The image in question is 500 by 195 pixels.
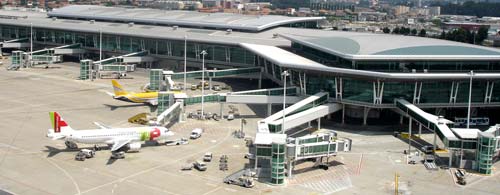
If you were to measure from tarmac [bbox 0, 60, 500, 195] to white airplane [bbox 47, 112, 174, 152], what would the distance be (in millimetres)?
1260

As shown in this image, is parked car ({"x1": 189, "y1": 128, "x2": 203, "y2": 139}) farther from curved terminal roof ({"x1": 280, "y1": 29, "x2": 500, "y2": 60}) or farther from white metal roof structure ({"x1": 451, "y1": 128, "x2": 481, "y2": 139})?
white metal roof structure ({"x1": 451, "y1": 128, "x2": 481, "y2": 139})

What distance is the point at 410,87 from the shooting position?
3314 inches

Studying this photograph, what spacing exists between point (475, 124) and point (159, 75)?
53753 mm

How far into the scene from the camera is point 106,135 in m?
69.4

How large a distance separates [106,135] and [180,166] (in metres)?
10.4

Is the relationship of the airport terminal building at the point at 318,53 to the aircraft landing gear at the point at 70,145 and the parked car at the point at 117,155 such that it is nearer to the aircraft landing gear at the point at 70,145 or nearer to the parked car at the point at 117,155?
the parked car at the point at 117,155

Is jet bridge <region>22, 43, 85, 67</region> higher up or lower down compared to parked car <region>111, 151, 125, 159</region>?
higher up

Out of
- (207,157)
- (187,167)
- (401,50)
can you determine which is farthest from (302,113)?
(187,167)

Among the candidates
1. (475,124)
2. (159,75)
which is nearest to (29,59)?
(159,75)

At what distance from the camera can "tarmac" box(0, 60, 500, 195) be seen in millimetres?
57875

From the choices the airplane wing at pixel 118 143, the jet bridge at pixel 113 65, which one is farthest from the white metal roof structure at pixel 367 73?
the jet bridge at pixel 113 65

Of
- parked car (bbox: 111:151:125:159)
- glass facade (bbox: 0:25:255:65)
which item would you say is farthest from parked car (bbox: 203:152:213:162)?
glass facade (bbox: 0:25:255:65)

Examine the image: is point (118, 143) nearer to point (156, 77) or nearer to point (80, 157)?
point (80, 157)

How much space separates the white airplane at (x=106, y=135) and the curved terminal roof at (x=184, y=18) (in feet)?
244
